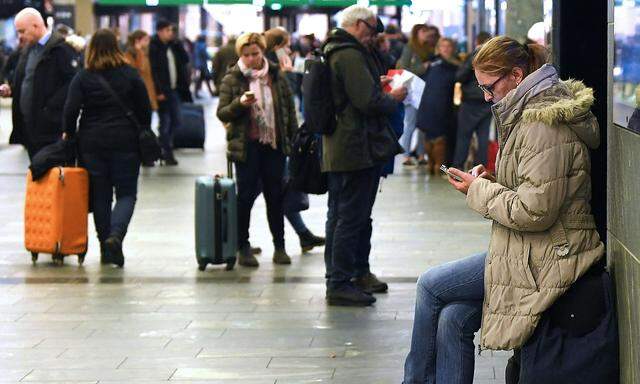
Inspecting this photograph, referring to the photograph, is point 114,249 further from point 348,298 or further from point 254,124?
point 348,298

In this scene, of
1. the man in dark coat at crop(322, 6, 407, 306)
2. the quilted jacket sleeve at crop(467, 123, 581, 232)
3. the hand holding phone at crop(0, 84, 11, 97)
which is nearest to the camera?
the quilted jacket sleeve at crop(467, 123, 581, 232)

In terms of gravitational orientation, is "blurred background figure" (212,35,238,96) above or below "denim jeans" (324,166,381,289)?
above

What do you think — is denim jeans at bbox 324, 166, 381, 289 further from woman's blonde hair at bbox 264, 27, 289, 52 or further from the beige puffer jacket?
woman's blonde hair at bbox 264, 27, 289, 52

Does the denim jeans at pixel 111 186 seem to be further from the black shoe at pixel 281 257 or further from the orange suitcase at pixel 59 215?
the black shoe at pixel 281 257

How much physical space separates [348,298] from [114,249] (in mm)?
2271

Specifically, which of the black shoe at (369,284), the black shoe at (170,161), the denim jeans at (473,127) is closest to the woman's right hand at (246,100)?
the black shoe at (369,284)

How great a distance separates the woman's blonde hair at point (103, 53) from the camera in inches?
391

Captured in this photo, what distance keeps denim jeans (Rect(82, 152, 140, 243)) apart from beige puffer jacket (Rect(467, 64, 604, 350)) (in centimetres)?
557

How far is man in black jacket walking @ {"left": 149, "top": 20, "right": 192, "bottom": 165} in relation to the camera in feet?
59.7

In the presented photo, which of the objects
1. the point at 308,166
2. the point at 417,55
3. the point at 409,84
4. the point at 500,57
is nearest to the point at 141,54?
the point at 417,55

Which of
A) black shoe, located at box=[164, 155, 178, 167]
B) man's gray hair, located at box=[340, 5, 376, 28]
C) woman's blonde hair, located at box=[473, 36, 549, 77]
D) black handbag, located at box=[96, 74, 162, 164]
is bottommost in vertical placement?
black shoe, located at box=[164, 155, 178, 167]

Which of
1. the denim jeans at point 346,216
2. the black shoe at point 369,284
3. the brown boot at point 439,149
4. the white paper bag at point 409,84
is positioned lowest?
the black shoe at point 369,284

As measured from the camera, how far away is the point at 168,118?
18766 millimetres

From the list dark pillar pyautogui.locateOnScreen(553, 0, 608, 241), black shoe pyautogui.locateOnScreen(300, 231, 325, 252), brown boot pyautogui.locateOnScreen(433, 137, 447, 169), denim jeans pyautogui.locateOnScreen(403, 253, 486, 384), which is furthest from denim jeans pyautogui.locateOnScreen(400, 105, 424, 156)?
denim jeans pyautogui.locateOnScreen(403, 253, 486, 384)
